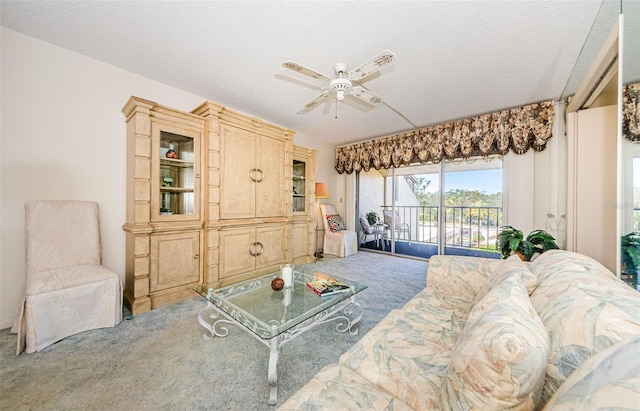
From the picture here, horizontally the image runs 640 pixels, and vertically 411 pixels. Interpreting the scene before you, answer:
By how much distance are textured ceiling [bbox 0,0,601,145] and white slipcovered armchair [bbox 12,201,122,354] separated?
1.45 m

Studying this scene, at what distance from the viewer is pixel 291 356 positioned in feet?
5.23

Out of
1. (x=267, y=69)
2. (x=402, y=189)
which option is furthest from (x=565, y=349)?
(x=402, y=189)

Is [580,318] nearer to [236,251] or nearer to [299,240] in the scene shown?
[236,251]

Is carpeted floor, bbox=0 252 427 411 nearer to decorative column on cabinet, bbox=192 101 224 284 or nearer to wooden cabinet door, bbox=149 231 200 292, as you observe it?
wooden cabinet door, bbox=149 231 200 292

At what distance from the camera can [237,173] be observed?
2.87 m

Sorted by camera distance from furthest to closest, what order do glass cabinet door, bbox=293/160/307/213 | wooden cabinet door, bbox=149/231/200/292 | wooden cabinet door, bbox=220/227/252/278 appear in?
glass cabinet door, bbox=293/160/307/213 → wooden cabinet door, bbox=220/227/252/278 → wooden cabinet door, bbox=149/231/200/292

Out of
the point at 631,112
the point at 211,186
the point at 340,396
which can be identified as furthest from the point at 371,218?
the point at 340,396

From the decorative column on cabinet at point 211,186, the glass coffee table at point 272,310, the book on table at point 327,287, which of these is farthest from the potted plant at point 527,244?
the decorative column on cabinet at point 211,186

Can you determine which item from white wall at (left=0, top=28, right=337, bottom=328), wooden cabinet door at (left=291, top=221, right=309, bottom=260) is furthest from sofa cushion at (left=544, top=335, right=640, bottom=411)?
wooden cabinet door at (left=291, top=221, right=309, bottom=260)

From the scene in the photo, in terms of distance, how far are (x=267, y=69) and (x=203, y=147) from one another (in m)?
1.11

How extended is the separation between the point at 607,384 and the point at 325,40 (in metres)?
2.29

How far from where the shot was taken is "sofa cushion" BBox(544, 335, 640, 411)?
37 cm

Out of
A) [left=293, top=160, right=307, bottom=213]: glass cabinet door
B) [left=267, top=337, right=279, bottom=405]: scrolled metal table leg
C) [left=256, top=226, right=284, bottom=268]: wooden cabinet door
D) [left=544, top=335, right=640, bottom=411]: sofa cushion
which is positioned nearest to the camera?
[left=544, top=335, right=640, bottom=411]: sofa cushion

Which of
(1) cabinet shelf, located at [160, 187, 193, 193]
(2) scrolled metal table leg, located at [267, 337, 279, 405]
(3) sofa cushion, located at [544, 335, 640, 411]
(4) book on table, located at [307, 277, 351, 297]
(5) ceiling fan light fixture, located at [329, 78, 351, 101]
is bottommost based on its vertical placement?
(2) scrolled metal table leg, located at [267, 337, 279, 405]
